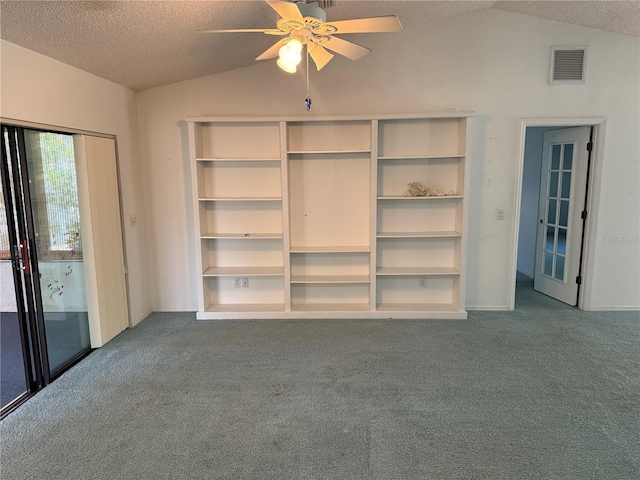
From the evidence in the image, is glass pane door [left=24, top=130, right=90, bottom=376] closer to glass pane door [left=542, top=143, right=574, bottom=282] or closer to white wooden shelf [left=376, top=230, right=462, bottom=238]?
white wooden shelf [left=376, top=230, right=462, bottom=238]

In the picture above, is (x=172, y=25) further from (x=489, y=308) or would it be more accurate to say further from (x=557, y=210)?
(x=557, y=210)

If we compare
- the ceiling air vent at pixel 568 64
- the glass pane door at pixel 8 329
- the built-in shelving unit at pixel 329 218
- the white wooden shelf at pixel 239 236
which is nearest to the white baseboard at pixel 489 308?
the built-in shelving unit at pixel 329 218

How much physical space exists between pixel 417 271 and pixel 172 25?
3.17 metres


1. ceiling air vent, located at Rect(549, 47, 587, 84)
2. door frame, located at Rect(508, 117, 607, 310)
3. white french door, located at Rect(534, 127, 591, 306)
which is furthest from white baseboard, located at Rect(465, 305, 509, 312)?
ceiling air vent, located at Rect(549, 47, 587, 84)

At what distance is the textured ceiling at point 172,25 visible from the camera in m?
2.45

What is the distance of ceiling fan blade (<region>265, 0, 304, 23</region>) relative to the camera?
1943 millimetres

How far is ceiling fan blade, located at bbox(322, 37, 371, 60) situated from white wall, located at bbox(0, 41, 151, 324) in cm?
199

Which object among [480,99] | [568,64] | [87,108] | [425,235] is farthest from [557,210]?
[87,108]

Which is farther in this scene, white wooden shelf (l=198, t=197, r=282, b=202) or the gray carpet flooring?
white wooden shelf (l=198, t=197, r=282, b=202)

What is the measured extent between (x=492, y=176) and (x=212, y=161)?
3.02 metres

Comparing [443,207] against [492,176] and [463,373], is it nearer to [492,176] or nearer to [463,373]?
[492,176]

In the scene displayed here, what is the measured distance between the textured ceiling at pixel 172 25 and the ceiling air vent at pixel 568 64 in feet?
0.84

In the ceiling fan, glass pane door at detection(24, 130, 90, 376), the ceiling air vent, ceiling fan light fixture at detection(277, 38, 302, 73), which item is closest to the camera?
the ceiling fan

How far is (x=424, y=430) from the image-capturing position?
244 cm
